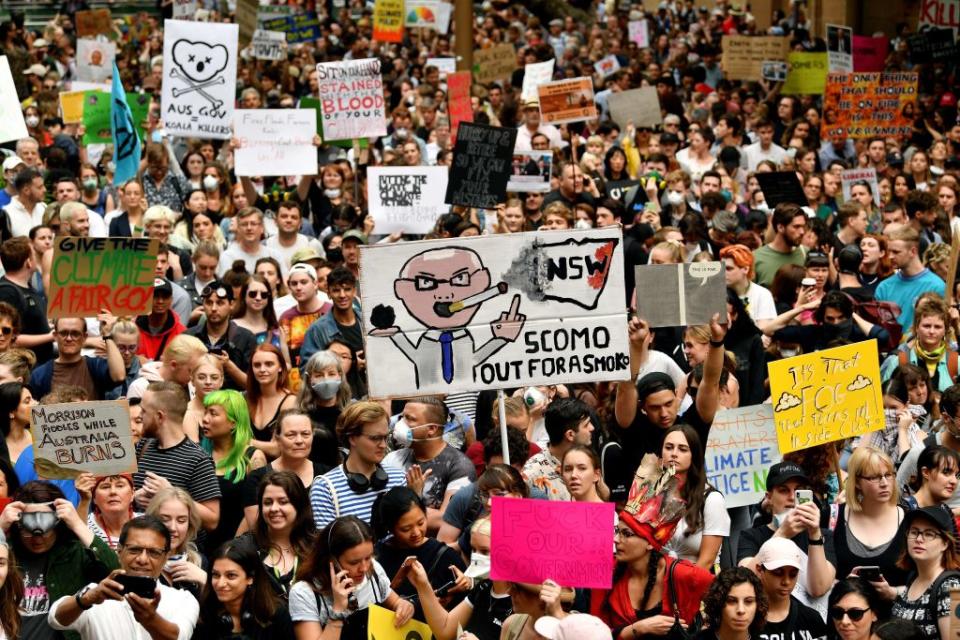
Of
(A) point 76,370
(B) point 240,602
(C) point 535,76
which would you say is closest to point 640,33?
(C) point 535,76

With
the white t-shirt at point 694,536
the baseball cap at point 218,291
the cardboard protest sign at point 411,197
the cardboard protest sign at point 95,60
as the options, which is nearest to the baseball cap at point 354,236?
the baseball cap at point 218,291

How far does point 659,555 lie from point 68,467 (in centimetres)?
249

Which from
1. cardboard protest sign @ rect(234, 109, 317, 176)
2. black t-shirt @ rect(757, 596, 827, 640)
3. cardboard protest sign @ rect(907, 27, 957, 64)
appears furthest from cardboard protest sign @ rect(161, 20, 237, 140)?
cardboard protest sign @ rect(907, 27, 957, 64)

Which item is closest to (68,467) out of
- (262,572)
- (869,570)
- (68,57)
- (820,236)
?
(262,572)

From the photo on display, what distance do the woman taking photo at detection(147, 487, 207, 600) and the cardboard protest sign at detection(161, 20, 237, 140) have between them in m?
8.96

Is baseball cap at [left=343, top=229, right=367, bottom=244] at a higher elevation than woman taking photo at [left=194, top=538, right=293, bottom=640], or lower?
higher

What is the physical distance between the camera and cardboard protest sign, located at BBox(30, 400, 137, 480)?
25.6 ft

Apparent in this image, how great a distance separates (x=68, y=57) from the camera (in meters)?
27.6

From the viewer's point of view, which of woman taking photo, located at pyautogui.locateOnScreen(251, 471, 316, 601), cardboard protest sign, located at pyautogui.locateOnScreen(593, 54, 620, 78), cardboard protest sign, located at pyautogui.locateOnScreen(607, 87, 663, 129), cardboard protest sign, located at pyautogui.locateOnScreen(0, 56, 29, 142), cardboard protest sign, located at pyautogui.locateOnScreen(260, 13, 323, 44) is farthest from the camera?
cardboard protest sign, located at pyautogui.locateOnScreen(260, 13, 323, 44)

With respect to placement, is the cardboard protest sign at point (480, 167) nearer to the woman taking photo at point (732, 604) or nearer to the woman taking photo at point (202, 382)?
the woman taking photo at point (202, 382)

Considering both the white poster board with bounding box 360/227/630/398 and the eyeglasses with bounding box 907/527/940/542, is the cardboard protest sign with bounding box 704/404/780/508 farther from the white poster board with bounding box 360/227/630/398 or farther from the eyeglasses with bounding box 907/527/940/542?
the eyeglasses with bounding box 907/527/940/542

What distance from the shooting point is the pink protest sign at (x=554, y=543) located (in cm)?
671

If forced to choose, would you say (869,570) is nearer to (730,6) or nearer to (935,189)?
(935,189)

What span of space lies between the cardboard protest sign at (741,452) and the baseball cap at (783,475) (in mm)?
379
